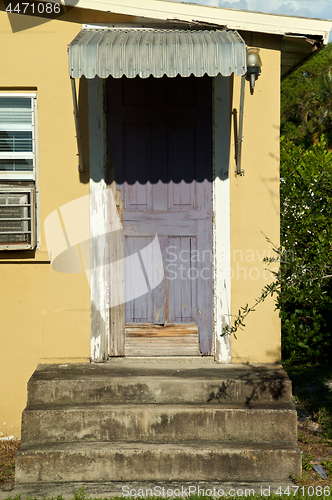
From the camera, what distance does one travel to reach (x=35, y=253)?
183 inches

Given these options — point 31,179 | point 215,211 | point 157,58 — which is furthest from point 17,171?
point 215,211

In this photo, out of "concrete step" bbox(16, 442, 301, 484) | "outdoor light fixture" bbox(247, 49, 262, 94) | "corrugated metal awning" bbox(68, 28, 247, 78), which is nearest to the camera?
"concrete step" bbox(16, 442, 301, 484)

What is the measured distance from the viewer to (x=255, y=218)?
15.2 feet

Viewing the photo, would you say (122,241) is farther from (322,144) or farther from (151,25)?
(322,144)

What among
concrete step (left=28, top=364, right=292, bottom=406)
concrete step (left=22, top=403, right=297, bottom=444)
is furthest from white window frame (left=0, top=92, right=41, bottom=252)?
concrete step (left=22, top=403, right=297, bottom=444)

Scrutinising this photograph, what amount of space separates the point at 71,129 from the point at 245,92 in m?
1.74

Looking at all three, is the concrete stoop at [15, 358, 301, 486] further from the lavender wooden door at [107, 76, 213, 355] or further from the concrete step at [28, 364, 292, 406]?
the lavender wooden door at [107, 76, 213, 355]

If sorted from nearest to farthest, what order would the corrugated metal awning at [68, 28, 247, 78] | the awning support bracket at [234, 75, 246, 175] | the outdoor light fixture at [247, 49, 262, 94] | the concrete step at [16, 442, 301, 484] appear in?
the concrete step at [16, 442, 301, 484]
the corrugated metal awning at [68, 28, 247, 78]
the outdoor light fixture at [247, 49, 262, 94]
the awning support bracket at [234, 75, 246, 175]

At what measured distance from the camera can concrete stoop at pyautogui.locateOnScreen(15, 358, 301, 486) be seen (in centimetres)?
382

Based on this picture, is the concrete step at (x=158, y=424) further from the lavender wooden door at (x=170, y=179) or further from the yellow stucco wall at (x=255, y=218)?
the lavender wooden door at (x=170, y=179)

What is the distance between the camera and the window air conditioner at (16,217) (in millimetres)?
4590

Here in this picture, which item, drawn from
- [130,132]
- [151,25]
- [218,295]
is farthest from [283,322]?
[151,25]

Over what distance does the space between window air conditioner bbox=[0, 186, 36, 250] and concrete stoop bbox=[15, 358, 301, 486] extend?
1.30m

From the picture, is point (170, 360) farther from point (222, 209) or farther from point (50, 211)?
point (50, 211)
